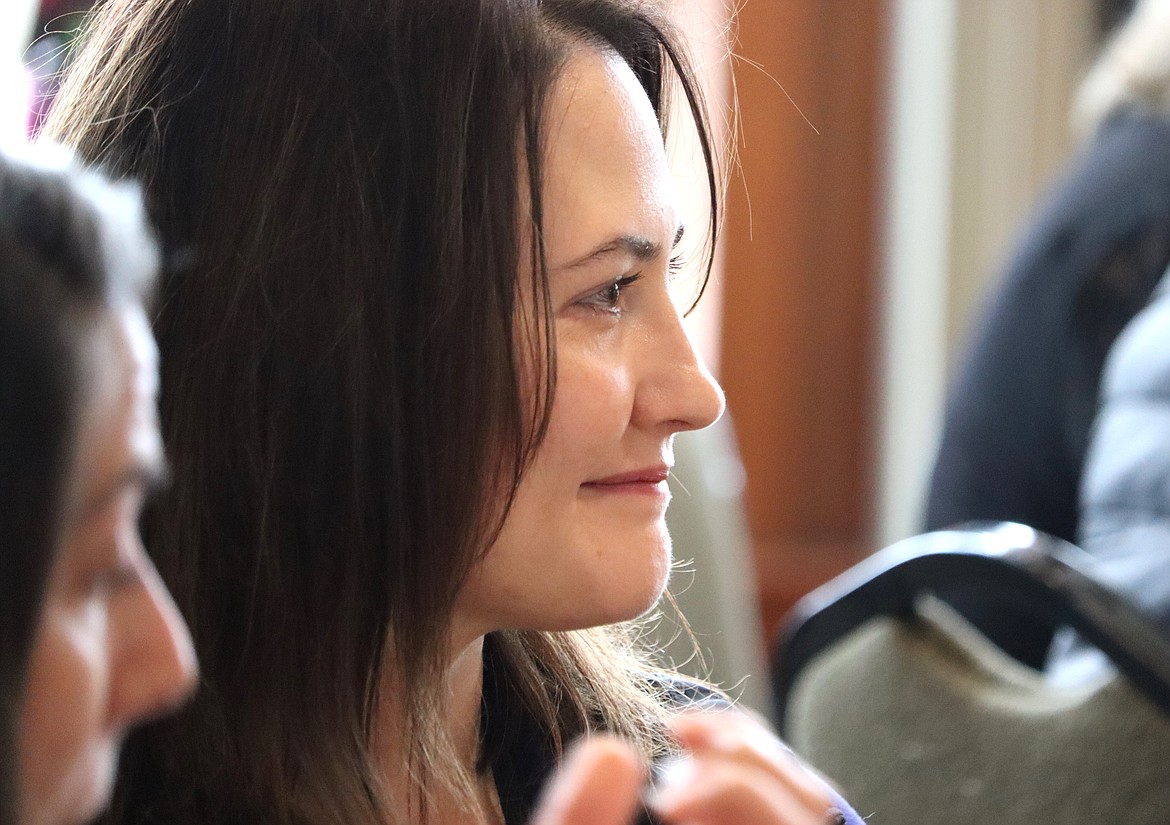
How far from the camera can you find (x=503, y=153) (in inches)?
30.0

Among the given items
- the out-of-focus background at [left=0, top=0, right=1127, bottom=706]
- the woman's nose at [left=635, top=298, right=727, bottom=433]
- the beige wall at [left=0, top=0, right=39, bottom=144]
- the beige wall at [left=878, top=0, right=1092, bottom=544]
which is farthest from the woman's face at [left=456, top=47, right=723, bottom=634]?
the beige wall at [left=878, top=0, right=1092, bottom=544]

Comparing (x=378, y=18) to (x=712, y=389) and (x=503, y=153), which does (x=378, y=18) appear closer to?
(x=503, y=153)

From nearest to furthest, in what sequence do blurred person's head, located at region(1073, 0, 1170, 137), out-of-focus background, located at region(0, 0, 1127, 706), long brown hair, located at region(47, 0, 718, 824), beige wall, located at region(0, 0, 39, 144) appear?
long brown hair, located at region(47, 0, 718, 824), beige wall, located at region(0, 0, 39, 144), blurred person's head, located at region(1073, 0, 1170, 137), out-of-focus background, located at region(0, 0, 1127, 706)

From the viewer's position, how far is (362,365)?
0.74 metres

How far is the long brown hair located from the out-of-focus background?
1732mm

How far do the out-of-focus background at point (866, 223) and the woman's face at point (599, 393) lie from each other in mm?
1666

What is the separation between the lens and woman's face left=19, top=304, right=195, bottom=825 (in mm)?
400

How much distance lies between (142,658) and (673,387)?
42cm

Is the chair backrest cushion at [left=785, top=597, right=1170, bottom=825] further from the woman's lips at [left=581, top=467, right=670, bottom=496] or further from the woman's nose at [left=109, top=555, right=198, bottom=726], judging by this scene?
the woman's nose at [left=109, top=555, right=198, bottom=726]

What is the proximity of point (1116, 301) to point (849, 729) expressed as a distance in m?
0.71

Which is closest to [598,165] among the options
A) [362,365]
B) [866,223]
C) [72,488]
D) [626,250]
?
[626,250]

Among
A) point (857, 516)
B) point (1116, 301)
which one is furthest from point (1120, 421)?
point (857, 516)

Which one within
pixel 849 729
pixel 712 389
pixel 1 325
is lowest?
pixel 849 729

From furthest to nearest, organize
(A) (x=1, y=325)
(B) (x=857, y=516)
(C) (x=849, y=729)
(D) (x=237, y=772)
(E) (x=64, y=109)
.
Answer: (B) (x=857, y=516) < (C) (x=849, y=729) < (E) (x=64, y=109) < (D) (x=237, y=772) < (A) (x=1, y=325)
